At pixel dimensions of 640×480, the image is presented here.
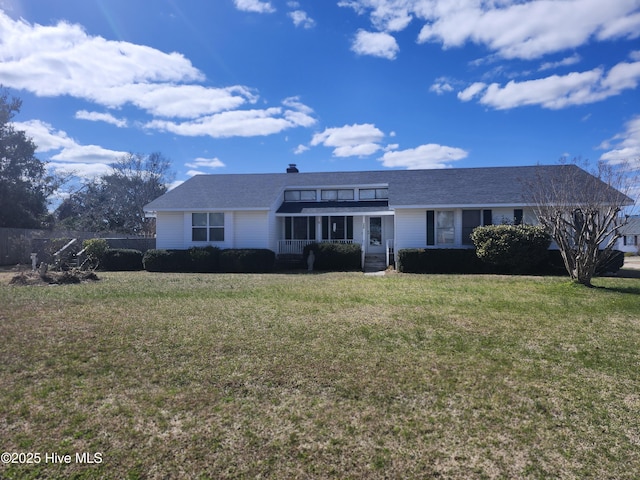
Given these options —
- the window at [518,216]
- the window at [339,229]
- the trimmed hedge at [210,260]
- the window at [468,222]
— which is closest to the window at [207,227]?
the trimmed hedge at [210,260]

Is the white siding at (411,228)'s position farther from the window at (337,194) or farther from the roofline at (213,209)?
the roofline at (213,209)

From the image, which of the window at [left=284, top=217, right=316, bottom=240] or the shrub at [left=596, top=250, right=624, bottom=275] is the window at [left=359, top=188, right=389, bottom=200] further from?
the shrub at [left=596, top=250, right=624, bottom=275]

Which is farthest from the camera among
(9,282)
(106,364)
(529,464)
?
(9,282)

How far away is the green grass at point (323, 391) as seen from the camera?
328cm

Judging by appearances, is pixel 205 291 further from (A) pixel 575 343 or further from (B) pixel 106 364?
(A) pixel 575 343

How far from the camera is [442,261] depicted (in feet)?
56.0

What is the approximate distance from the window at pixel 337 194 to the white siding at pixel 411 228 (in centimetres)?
477

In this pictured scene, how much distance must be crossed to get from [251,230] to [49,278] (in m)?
9.27

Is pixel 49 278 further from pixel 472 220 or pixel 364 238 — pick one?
pixel 472 220

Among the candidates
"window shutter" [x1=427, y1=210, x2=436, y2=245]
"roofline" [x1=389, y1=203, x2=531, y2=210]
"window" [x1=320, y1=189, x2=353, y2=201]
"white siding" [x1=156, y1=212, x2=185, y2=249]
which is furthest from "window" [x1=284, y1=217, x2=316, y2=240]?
"window shutter" [x1=427, y1=210, x2=436, y2=245]

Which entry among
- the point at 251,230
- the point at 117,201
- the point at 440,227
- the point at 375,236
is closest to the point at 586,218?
the point at 440,227

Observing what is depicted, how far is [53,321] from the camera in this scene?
747 cm

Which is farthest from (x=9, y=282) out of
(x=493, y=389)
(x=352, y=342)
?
(x=493, y=389)

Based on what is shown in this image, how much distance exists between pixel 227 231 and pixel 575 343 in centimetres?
1708
